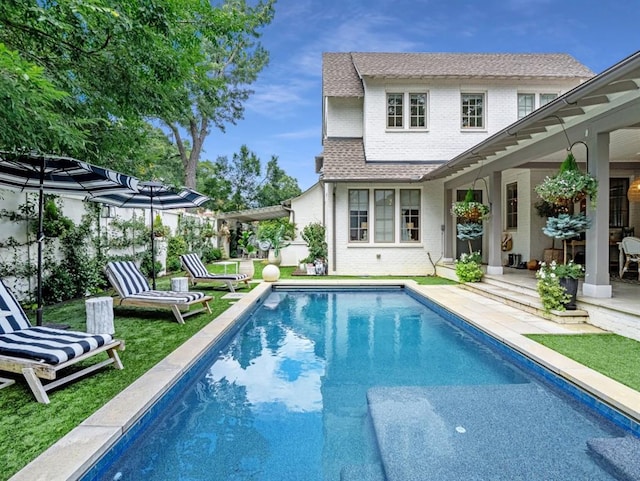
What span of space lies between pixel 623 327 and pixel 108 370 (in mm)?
7056

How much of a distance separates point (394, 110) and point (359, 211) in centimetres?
412

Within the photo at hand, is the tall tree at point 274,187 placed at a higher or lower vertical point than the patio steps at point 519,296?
higher

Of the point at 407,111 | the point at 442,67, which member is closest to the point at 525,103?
the point at 442,67

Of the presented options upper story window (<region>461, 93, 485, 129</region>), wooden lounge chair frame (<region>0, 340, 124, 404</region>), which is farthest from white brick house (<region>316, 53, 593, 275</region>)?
wooden lounge chair frame (<region>0, 340, 124, 404</region>)

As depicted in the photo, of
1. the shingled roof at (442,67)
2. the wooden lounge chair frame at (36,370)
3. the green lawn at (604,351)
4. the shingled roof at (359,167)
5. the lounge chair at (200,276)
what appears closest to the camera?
the wooden lounge chair frame at (36,370)

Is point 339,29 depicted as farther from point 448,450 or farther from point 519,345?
point 448,450

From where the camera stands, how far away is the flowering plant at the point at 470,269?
10.3 meters

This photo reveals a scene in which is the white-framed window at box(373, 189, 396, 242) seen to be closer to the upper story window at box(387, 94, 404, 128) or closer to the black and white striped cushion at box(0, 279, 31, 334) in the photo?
the upper story window at box(387, 94, 404, 128)

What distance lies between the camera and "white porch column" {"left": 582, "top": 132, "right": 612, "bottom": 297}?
604 cm

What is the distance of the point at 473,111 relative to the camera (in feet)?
46.4

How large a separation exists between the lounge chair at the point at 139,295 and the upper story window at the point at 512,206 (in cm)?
1110

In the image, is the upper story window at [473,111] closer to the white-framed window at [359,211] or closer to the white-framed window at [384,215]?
the white-framed window at [384,215]

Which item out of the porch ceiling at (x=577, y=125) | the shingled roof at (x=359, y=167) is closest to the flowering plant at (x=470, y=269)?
the porch ceiling at (x=577, y=125)

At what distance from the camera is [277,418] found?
383cm
